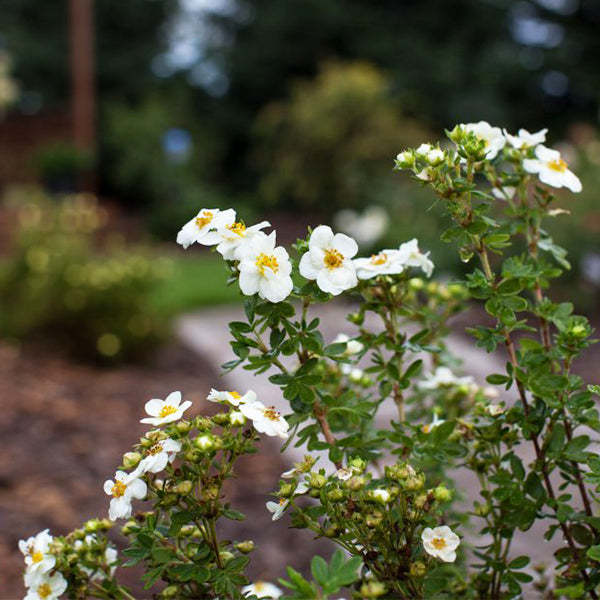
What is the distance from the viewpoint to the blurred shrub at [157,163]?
34.9ft

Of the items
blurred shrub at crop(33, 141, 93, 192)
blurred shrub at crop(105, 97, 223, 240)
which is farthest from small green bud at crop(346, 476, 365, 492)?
blurred shrub at crop(33, 141, 93, 192)

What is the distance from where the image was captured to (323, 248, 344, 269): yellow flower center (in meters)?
0.98

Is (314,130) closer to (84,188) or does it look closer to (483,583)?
(84,188)

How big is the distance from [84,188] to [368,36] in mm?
5148

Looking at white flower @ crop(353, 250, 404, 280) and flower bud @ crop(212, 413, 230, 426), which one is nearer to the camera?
flower bud @ crop(212, 413, 230, 426)

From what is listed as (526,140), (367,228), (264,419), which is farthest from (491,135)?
(367,228)

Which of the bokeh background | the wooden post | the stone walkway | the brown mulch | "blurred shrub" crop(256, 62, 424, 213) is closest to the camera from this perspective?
the stone walkway

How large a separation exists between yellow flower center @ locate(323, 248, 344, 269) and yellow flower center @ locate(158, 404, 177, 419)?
241 mm

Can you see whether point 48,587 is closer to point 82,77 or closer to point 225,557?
point 225,557

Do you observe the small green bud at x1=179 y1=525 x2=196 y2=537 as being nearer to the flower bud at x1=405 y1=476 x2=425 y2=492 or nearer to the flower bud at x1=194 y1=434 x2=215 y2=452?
the flower bud at x1=194 y1=434 x2=215 y2=452

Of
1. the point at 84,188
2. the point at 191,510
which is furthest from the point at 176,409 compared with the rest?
the point at 84,188

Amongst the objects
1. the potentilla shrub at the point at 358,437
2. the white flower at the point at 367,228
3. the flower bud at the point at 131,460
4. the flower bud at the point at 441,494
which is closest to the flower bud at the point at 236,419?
the potentilla shrub at the point at 358,437

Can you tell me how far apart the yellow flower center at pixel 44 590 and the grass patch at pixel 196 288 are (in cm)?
356

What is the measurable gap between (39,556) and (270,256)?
0.45m
